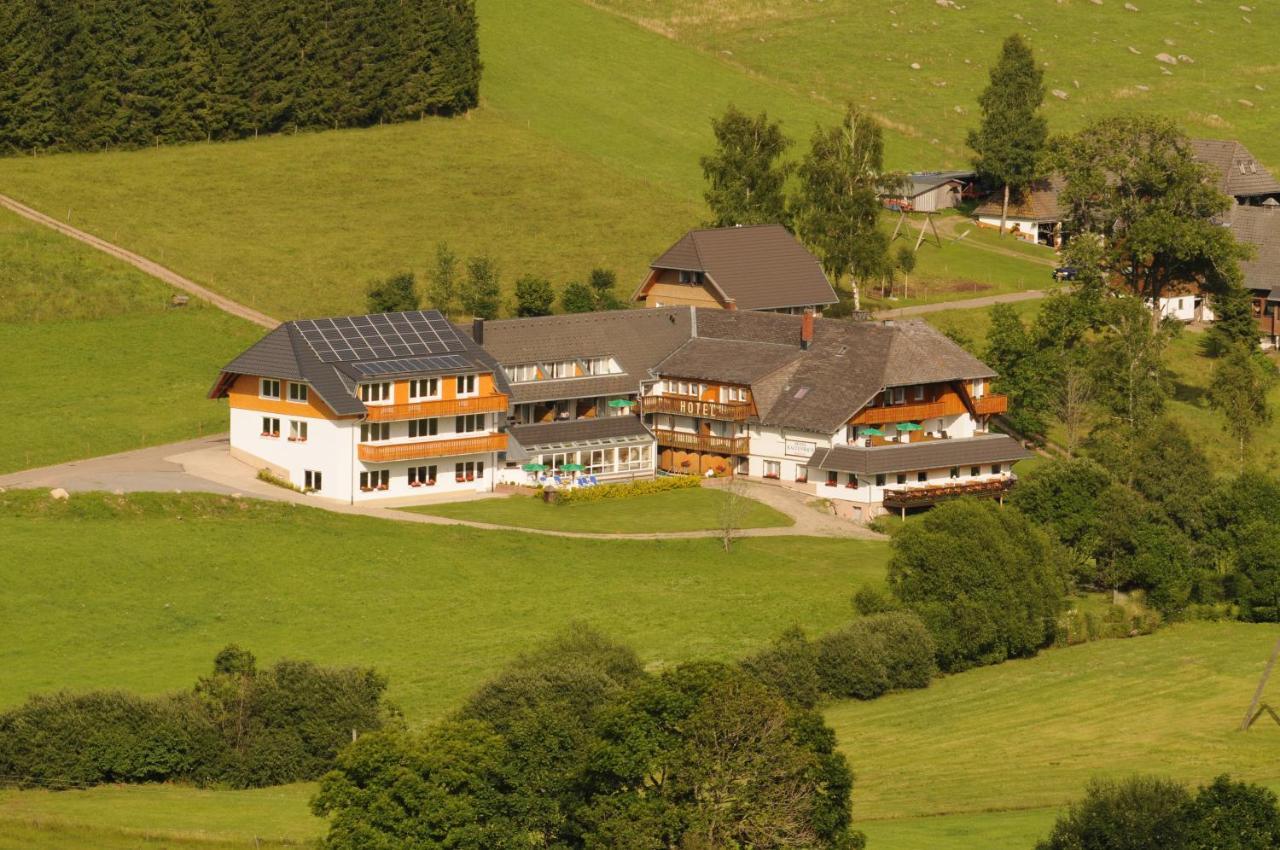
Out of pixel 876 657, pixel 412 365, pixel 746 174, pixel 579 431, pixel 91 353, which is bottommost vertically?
pixel 876 657

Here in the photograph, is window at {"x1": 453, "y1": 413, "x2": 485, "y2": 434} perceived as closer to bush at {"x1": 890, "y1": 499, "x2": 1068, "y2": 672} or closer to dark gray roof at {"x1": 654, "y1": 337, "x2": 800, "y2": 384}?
dark gray roof at {"x1": 654, "y1": 337, "x2": 800, "y2": 384}

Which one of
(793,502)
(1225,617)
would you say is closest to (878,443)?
(793,502)

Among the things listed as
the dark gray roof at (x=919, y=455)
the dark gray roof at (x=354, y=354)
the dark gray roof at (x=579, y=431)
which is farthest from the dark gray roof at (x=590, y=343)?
the dark gray roof at (x=919, y=455)

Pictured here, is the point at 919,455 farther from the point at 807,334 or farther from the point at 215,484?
the point at 215,484

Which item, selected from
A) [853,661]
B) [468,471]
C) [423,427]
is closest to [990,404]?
[468,471]

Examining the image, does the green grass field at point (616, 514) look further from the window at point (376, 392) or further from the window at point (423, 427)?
the window at point (376, 392)

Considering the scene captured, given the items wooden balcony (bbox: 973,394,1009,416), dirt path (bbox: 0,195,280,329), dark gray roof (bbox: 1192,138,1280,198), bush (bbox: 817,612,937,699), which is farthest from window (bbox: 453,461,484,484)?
dark gray roof (bbox: 1192,138,1280,198)
